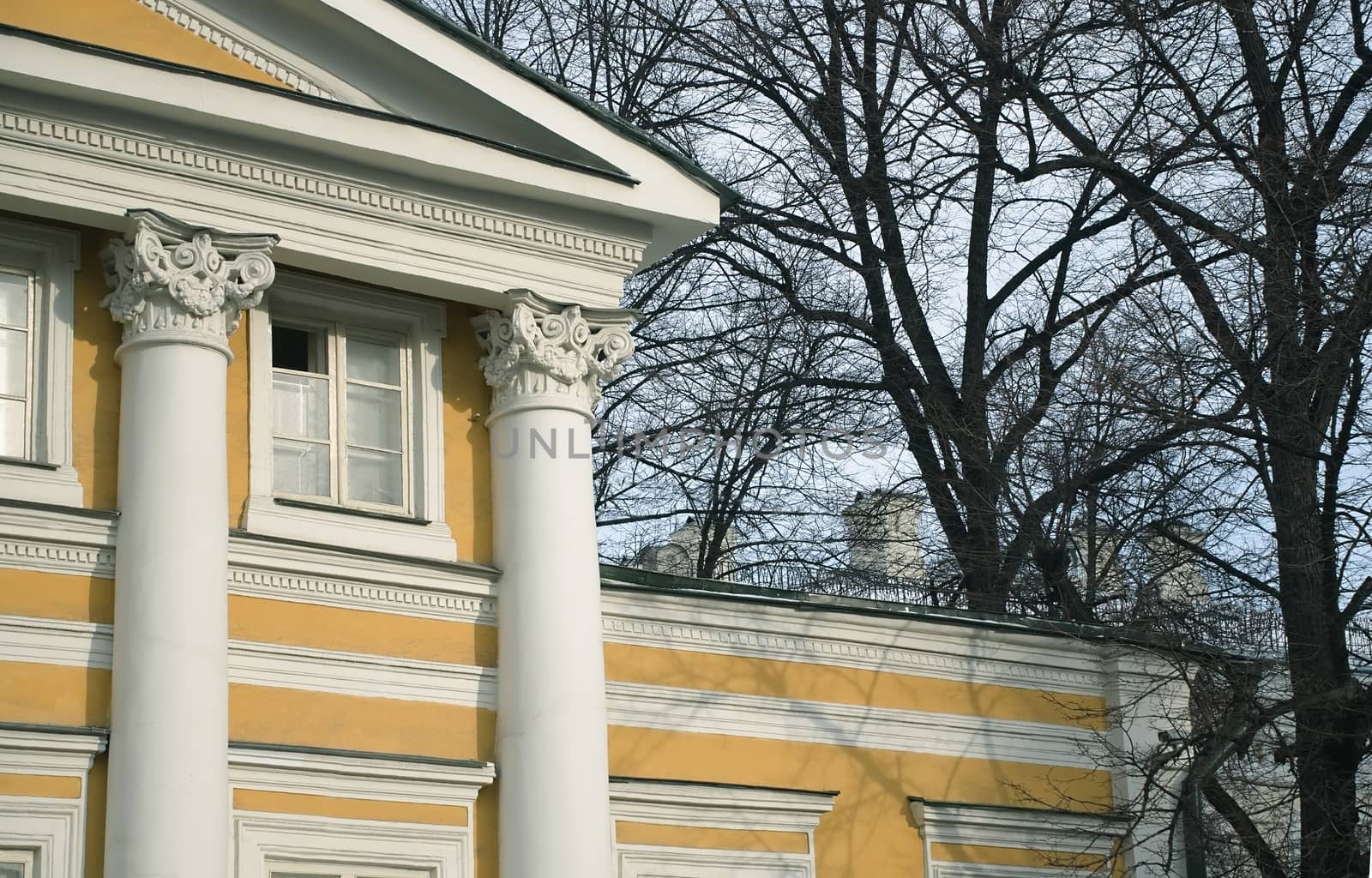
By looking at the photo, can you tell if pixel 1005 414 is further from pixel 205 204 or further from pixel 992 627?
pixel 205 204

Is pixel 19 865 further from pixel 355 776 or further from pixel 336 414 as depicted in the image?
pixel 336 414

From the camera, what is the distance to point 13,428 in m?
9.99

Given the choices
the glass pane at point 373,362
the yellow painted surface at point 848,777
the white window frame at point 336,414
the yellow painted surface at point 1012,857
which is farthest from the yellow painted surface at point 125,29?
the yellow painted surface at point 1012,857

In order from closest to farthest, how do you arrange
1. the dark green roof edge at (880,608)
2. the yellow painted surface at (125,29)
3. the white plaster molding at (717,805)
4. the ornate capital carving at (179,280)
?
the ornate capital carving at (179,280), the yellow painted surface at (125,29), the white plaster molding at (717,805), the dark green roof edge at (880,608)

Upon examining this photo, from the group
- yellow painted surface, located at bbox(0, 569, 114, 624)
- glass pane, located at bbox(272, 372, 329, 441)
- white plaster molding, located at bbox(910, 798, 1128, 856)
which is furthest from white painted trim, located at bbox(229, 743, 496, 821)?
white plaster molding, located at bbox(910, 798, 1128, 856)

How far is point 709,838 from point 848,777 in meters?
1.06

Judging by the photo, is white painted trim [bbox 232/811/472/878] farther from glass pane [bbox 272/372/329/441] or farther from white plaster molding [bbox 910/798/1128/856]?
white plaster molding [bbox 910/798/1128/856]

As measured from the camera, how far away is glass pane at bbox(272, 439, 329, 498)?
10727 millimetres

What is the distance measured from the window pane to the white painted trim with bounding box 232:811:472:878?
8.00 feet

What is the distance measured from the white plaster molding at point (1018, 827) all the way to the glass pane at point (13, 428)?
5.46m

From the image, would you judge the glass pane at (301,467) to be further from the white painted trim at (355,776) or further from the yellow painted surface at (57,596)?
the white painted trim at (355,776)

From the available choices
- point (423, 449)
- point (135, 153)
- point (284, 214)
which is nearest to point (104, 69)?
point (135, 153)

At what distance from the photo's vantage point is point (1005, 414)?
14.4m

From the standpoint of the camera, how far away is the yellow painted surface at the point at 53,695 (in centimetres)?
939
